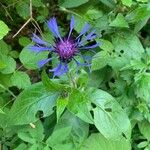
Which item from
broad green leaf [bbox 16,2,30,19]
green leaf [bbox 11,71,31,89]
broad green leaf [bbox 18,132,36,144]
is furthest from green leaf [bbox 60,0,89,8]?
broad green leaf [bbox 18,132,36,144]

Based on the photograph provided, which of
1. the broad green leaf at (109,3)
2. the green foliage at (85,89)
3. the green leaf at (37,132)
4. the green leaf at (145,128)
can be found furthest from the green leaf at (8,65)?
the green leaf at (145,128)

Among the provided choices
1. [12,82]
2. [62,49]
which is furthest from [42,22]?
[62,49]

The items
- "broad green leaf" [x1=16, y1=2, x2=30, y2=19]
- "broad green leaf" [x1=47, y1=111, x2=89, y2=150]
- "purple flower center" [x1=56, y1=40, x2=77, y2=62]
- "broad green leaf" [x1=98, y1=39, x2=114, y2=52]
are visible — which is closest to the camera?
"purple flower center" [x1=56, y1=40, x2=77, y2=62]

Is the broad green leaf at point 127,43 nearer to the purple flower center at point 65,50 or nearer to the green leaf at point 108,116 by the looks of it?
the green leaf at point 108,116

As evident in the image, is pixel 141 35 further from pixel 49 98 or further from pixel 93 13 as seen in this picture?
pixel 49 98

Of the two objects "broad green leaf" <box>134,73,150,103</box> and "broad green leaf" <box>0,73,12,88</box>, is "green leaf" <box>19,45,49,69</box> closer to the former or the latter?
"broad green leaf" <box>0,73,12,88</box>

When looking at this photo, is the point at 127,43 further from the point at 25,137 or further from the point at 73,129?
the point at 25,137
